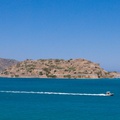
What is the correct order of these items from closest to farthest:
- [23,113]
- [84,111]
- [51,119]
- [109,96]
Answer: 1. [51,119]
2. [23,113]
3. [84,111]
4. [109,96]

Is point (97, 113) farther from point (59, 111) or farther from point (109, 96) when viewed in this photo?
point (109, 96)

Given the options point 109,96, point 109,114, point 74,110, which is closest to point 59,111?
point 74,110

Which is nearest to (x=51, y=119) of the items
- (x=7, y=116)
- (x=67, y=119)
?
(x=67, y=119)

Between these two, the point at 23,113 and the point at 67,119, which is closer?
the point at 67,119

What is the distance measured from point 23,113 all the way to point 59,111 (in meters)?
8.07

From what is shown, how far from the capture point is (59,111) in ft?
254

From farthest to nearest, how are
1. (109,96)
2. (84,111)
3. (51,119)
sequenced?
1. (109,96)
2. (84,111)
3. (51,119)

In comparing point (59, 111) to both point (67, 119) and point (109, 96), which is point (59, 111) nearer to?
point (67, 119)

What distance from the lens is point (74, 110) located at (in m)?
79.1

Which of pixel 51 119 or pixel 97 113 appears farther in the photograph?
pixel 97 113

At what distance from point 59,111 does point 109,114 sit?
391 inches

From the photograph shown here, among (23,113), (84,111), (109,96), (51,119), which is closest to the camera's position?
(51,119)

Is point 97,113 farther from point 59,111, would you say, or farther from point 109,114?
point 59,111

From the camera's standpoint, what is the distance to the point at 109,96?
125438 mm
